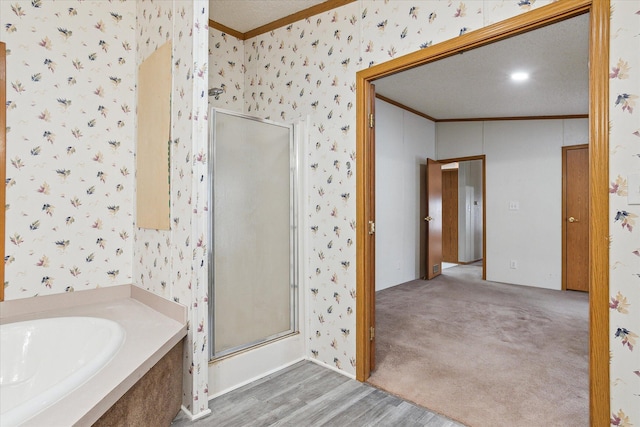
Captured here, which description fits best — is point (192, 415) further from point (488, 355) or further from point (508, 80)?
point (508, 80)

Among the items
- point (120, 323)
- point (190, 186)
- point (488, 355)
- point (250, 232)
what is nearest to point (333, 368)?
point (250, 232)

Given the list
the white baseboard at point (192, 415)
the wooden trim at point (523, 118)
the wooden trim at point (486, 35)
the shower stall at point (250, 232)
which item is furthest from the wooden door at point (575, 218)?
the white baseboard at point (192, 415)

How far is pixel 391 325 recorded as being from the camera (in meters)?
3.34

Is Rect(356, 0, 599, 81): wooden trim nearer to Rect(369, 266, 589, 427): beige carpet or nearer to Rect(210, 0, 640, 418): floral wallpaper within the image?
Rect(210, 0, 640, 418): floral wallpaper

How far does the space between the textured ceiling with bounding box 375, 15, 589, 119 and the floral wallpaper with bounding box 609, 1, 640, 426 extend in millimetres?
1437

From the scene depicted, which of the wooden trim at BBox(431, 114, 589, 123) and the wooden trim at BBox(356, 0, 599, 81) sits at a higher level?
the wooden trim at BBox(431, 114, 589, 123)

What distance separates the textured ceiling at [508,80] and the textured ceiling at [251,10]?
1579 mm

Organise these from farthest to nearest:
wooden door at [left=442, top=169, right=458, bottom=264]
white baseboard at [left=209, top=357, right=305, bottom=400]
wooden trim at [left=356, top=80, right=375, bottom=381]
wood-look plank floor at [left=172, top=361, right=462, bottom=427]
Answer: wooden door at [left=442, top=169, right=458, bottom=264]
wooden trim at [left=356, top=80, right=375, bottom=381]
white baseboard at [left=209, top=357, right=305, bottom=400]
wood-look plank floor at [left=172, top=361, right=462, bottom=427]

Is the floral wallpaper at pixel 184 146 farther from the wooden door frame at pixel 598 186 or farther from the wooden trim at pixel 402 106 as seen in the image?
the wooden trim at pixel 402 106

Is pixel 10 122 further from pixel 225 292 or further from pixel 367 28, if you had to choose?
pixel 367 28

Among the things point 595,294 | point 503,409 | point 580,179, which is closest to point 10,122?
point 595,294

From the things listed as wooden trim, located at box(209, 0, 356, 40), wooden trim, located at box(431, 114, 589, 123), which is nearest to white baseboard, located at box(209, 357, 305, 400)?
wooden trim, located at box(209, 0, 356, 40)

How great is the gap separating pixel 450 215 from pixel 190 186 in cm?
656

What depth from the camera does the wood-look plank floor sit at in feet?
5.86
